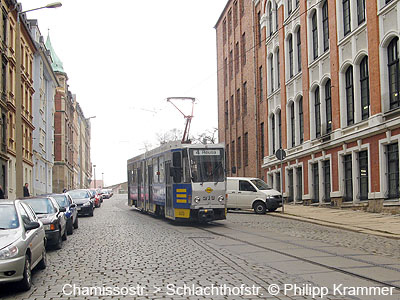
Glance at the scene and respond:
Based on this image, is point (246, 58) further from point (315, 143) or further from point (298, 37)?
point (315, 143)

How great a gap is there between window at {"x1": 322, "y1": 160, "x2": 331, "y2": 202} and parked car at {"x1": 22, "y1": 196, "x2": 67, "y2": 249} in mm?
17884

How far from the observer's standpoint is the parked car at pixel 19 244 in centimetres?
749

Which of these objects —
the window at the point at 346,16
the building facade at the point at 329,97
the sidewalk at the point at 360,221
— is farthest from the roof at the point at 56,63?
the sidewalk at the point at 360,221

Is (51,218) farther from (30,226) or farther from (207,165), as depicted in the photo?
(207,165)

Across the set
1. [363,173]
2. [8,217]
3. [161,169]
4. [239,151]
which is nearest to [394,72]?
[363,173]

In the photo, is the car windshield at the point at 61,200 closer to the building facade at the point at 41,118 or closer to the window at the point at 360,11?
the window at the point at 360,11

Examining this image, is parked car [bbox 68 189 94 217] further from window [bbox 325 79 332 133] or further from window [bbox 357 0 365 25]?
window [bbox 357 0 365 25]

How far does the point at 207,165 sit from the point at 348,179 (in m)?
10.3

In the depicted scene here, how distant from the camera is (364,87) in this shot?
2506 centimetres

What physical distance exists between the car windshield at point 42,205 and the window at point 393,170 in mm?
13950

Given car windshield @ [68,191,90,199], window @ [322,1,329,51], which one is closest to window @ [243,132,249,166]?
window @ [322,1,329,51]

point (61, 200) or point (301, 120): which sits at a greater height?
point (301, 120)

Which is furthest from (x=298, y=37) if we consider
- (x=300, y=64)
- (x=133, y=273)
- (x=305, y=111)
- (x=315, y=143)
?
(x=133, y=273)

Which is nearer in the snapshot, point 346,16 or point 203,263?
point 203,263
